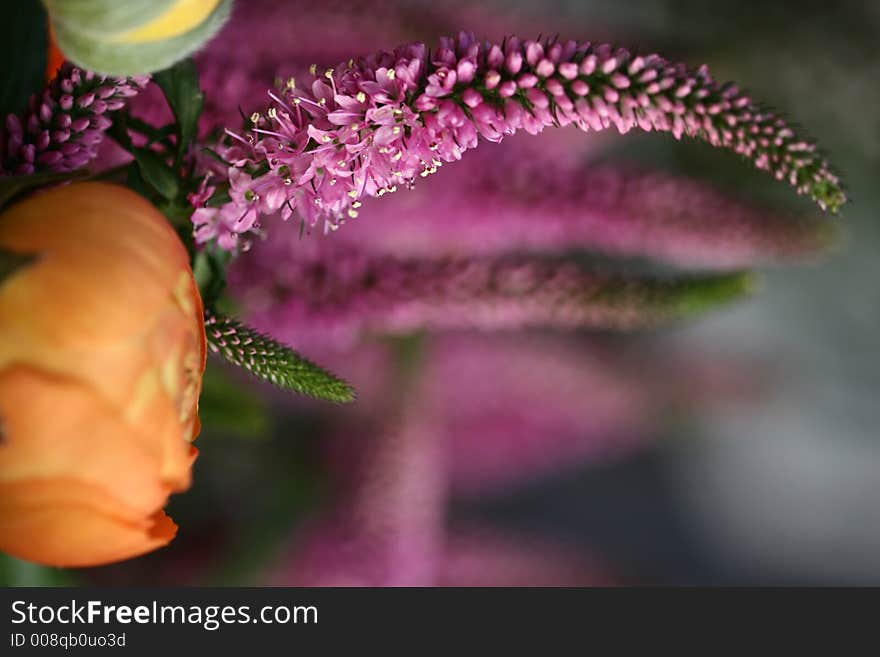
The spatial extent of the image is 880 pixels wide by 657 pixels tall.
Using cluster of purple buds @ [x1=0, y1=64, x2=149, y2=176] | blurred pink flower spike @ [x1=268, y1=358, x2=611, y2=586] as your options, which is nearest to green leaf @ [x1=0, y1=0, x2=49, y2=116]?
cluster of purple buds @ [x1=0, y1=64, x2=149, y2=176]

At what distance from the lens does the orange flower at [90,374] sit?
20 cm

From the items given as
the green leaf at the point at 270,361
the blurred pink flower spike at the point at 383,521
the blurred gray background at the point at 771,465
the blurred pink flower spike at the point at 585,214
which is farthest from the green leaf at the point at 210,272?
the blurred gray background at the point at 771,465

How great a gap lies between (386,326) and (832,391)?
1.91ft

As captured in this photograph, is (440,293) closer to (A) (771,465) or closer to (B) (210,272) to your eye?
(B) (210,272)

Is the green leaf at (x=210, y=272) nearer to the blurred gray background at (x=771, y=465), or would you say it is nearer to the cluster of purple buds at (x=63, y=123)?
the cluster of purple buds at (x=63, y=123)

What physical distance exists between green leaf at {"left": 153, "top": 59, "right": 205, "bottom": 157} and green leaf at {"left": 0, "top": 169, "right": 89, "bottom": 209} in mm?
37

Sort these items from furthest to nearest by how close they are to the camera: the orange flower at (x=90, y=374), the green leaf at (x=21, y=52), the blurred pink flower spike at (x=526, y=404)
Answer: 1. the blurred pink flower spike at (x=526, y=404)
2. the green leaf at (x=21, y=52)
3. the orange flower at (x=90, y=374)

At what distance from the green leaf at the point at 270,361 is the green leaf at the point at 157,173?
42 millimetres

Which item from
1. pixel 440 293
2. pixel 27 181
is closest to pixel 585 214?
pixel 440 293

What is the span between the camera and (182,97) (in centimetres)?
27

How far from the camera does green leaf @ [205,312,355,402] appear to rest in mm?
256

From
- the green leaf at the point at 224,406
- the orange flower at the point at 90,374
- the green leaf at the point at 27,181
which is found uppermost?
the green leaf at the point at 224,406

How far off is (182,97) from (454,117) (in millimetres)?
92

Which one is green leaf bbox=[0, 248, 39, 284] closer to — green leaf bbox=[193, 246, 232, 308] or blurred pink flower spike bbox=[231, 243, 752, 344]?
green leaf bbox=[193, 246, 232, 308]
